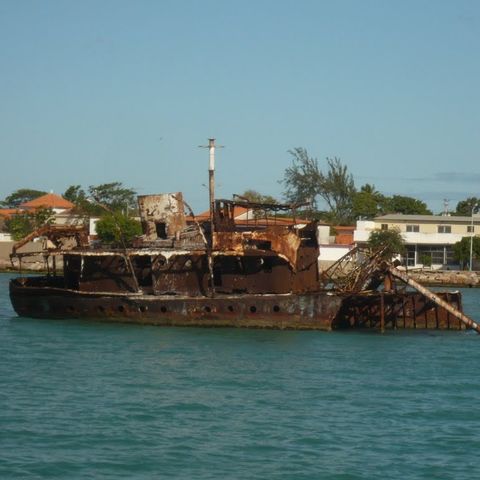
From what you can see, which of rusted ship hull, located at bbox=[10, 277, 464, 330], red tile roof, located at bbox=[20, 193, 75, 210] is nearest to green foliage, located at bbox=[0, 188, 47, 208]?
red tile roof, located at bbox=[20, 193, 75, 210]

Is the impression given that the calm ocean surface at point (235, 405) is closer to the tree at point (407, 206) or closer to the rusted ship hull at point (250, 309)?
the rusted ship hull at point (250, 309)

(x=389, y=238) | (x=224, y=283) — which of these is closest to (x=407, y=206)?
(x=389, y=238)

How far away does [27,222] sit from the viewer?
264 ft

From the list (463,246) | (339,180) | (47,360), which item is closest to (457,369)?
(47,360)

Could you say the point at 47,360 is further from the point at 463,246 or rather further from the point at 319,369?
the point at 463,246

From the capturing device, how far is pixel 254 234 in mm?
30281

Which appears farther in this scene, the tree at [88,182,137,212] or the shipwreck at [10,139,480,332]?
the tree at [88,182,137,212]

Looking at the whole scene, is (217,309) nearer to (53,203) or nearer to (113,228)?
(113,228)

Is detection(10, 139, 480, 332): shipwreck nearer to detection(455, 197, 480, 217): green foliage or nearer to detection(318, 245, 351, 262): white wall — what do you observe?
detection(318, 245, 351, 262): white wall

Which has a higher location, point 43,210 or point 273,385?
point 43,210

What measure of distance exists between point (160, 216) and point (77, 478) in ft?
59.1

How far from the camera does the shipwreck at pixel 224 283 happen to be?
3031 cm

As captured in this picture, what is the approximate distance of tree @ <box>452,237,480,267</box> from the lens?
73062mm

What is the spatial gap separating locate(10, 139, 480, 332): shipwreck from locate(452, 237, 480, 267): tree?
41309 mm
